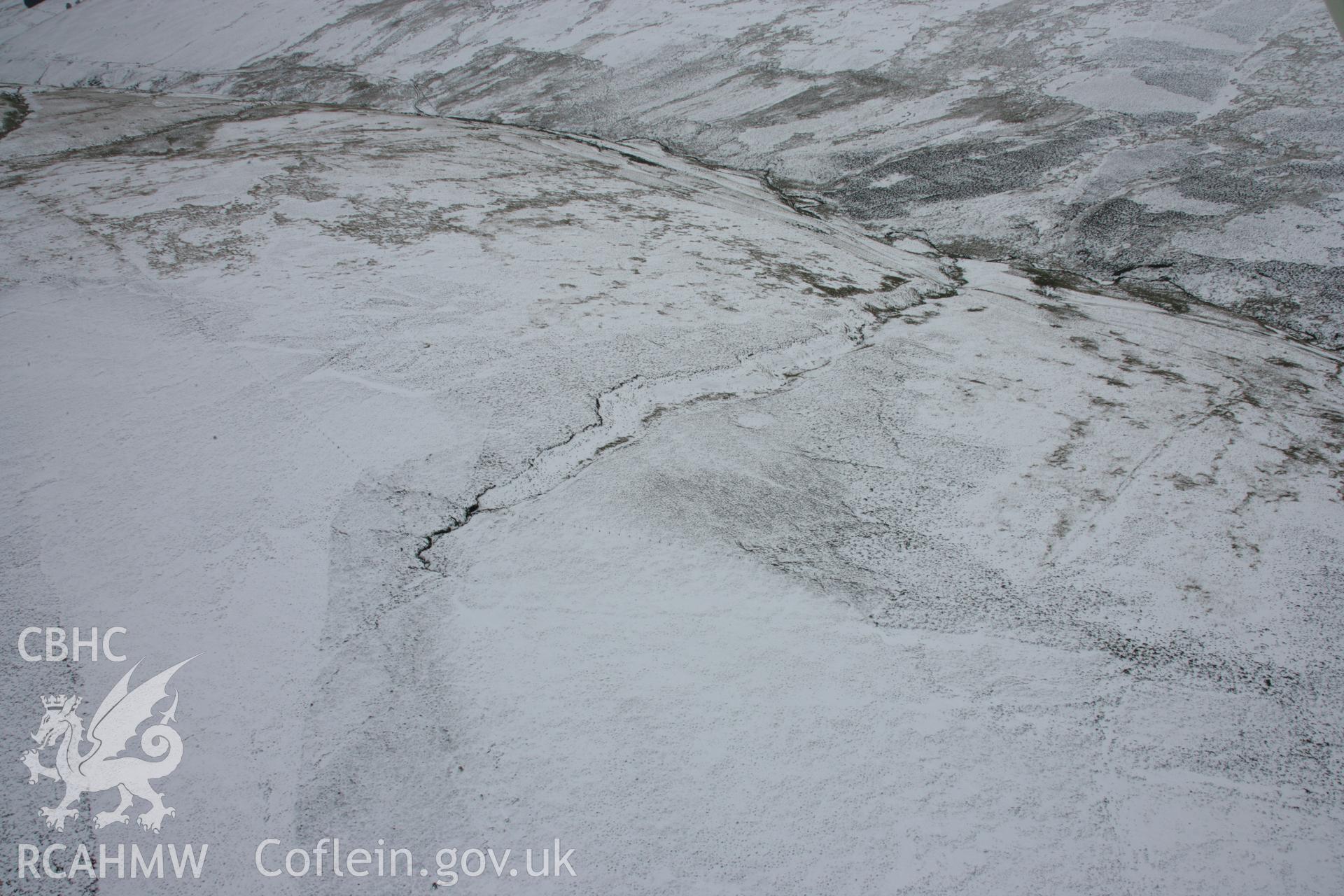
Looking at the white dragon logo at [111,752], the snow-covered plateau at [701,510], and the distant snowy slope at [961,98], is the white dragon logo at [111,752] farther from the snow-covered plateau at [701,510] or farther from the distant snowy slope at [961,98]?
A: the distant snowy slope at [961,98]

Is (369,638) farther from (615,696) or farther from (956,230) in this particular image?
(956,230)

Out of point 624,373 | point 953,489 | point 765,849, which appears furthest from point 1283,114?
point 765,849

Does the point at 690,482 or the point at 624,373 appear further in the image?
the point at 624,373

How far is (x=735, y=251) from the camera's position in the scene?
2494 millimetres

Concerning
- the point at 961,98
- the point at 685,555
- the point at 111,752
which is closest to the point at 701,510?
the point at 685,555

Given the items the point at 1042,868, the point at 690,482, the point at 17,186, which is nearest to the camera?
the point at 1042,868

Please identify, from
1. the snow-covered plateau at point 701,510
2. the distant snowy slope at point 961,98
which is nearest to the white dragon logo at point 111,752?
the snow-covered plateau at point 701,510

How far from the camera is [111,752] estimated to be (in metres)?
1.02

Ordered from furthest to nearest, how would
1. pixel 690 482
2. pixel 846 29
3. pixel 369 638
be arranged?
pixel 846 29 < pixel 690 482 < pixel 369 638

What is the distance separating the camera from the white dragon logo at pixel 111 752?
98cm

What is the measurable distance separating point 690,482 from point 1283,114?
3182 mm

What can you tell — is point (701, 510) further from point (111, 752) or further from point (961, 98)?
point (961, 98)

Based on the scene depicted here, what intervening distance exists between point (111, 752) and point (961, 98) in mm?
3995

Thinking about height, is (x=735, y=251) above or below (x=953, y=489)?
above
